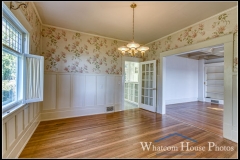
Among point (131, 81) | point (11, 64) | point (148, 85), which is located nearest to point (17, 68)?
point (11, 64)

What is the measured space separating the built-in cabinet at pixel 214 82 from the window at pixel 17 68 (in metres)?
7.67

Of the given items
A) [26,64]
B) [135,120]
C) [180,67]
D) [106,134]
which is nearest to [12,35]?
[26,64]

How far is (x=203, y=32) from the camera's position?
9.68ft

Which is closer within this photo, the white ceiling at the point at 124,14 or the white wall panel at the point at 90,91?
the white ceiling at the point at 124,14

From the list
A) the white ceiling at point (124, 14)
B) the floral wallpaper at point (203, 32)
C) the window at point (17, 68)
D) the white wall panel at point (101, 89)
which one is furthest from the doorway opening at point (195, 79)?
the window at point (17, 68)

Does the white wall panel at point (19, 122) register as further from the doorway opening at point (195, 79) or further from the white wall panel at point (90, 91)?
the doorway opening at point (195, 79)

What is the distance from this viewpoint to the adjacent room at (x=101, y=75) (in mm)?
1938

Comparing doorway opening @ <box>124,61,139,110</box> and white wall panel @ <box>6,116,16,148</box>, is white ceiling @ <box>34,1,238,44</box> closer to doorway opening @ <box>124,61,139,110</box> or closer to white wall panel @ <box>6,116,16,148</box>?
white wall panel @ <box>6,116,16,148</box>

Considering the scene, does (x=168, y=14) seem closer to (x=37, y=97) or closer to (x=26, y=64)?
(x=26, y=64)

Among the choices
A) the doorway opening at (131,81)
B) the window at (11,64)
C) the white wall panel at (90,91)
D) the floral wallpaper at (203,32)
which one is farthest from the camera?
the doorway opening at (131,81)

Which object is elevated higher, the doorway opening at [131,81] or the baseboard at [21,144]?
the doorway opening at [131,81]

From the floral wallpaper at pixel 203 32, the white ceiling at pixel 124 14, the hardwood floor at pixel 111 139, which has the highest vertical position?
the white ceiling at pixel 124 14

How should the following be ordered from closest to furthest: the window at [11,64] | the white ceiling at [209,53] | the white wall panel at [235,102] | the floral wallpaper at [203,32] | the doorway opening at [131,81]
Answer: the window at [11,64] < the white wall panel at [235,102] < the floral wallpaper at [203,32] < the white ceiling at [209,53] < the doorway opening at [131,81]

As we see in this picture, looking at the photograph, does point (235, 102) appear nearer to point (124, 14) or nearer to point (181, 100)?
point (124, 14)
